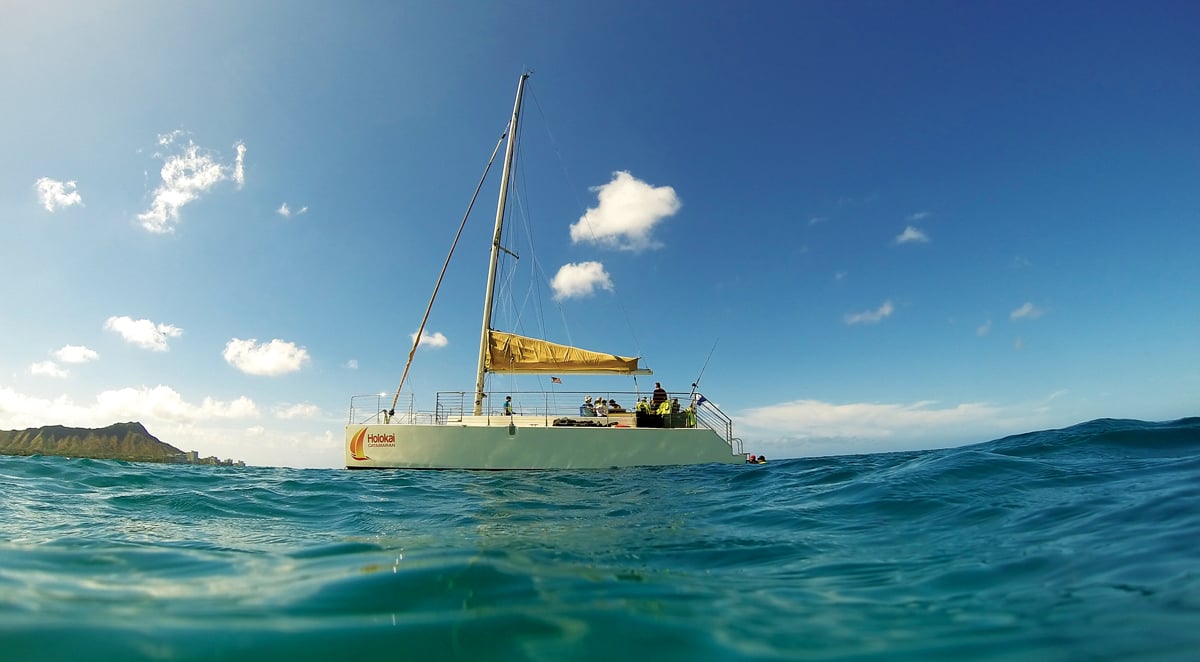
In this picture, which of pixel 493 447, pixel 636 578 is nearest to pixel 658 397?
pixel 493 447

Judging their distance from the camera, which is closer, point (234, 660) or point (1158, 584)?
point (234, 660)

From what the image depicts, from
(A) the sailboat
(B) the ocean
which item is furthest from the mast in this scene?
(B) the ocean

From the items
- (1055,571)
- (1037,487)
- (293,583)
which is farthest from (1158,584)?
(293,583)

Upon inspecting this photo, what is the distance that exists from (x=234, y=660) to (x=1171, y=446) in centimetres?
1003

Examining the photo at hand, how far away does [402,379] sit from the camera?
568 inches

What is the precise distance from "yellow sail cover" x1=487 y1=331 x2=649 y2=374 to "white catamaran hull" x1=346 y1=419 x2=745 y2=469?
9.36ft

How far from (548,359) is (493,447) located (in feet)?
12.5

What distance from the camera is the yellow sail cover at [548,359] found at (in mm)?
15758

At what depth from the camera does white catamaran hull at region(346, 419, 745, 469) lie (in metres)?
12.7

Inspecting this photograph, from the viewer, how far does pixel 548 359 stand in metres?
15.8

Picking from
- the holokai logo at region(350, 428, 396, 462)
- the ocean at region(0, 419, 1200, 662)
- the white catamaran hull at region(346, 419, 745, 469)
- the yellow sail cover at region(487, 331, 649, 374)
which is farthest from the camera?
the yellow sail cover at region(487, 331, 649, 374)

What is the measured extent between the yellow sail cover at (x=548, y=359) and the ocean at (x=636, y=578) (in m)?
10.7

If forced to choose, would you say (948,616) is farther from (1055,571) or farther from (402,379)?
(402,379)

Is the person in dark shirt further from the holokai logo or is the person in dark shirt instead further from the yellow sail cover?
the holokai logo
